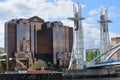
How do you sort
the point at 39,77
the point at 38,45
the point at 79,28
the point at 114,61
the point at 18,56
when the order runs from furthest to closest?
the point at 38,45 < the point at 18,56 < the point at 79,28 < the point at 39,77 < the point at 114,61

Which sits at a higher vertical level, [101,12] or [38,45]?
[101,12]

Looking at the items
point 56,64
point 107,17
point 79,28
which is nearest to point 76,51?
point 79,28

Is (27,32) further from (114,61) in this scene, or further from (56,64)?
(114,61)

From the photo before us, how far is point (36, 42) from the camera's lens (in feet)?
620

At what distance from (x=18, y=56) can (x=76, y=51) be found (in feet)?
142

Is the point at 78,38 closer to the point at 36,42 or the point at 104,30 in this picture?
the point at 104,30

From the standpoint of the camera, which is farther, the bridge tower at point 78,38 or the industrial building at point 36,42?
the industrial building at point 36,42

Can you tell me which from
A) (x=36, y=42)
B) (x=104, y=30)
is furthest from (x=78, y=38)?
(x=36, y=42)

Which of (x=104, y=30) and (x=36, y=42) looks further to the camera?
(x=36, y=42)

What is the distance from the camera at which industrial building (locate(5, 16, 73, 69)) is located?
17938 cm

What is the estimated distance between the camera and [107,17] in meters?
155

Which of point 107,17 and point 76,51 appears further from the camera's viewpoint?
point 107,17

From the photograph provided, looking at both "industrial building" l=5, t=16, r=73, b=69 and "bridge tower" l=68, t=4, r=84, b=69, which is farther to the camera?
"industrial building" l=5, t=16, r=73, b=69

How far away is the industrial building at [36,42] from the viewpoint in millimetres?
179375
